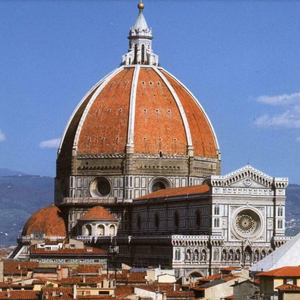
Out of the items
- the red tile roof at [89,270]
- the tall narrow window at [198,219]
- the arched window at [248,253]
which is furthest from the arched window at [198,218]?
the red tile roof at [89,270]

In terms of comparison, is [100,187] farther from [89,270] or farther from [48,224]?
[89,270]

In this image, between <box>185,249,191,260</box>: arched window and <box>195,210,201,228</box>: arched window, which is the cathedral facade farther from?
<box>185,249,191,260</box>: arched window

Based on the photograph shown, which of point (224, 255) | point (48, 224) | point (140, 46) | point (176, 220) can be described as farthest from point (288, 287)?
point (140, 46)

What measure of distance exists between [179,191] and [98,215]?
31.9 feet

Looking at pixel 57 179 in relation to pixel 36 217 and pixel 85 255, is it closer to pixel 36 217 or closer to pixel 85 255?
pixel 36 217

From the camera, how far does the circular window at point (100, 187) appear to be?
127 metres

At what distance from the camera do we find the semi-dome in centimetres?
12569

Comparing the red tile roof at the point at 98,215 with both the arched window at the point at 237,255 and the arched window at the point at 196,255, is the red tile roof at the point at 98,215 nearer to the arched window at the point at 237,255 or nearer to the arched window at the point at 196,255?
the arched window at the point at 196,255

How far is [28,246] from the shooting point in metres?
123

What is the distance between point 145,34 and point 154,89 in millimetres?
8463

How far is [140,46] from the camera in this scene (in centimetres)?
13375

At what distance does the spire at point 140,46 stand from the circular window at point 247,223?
26604 mm

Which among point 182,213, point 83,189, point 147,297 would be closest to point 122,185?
point 83,189

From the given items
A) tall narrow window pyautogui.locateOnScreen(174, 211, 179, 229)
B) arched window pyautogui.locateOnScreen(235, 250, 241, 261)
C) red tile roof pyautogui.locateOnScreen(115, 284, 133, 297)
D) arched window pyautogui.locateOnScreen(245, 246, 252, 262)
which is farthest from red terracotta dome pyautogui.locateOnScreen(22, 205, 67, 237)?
red tile roof pyautogui.locateOnScreen(115, 284, 133, 297)
